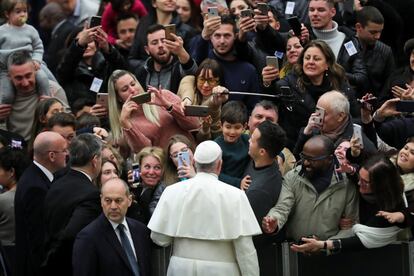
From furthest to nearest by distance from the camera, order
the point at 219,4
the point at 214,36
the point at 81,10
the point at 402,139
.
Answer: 1. the point at 81,10
2. the point at 219,4
3. the point at 214,36
4. the point at 402,139

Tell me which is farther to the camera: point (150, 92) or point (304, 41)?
point (304, 41)

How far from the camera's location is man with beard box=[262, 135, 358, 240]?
485 inches

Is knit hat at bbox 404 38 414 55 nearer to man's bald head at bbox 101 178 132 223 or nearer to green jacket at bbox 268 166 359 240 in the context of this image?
green jacket at bbox 268 166 359 240

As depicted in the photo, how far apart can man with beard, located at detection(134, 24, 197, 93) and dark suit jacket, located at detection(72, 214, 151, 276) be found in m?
3.39

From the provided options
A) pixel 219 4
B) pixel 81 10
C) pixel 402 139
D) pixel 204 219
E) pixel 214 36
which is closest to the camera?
pixel 204 219

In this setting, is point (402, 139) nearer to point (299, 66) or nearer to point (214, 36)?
point (299, 66)

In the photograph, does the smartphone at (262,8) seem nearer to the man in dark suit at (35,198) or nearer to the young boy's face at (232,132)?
the young boy's face at (232,132)

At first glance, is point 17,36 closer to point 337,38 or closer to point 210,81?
point 210,81

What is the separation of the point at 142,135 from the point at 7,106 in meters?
2.09

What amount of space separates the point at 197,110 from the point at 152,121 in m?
0.79

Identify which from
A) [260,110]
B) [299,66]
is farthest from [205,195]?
[299,66]

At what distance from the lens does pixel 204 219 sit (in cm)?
1173

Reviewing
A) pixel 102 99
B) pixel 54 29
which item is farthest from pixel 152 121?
pixel 54 29

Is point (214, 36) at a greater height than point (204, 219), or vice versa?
point (214, 36)
